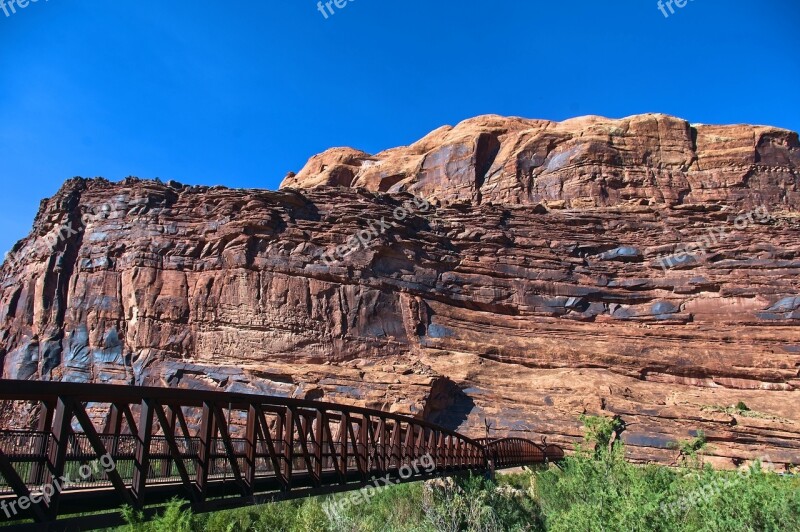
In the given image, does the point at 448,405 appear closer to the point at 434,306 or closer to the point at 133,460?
the point at 434,306

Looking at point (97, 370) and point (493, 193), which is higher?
point (493, 193)

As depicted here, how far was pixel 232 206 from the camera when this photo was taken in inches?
1882

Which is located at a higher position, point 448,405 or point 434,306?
point 434,306

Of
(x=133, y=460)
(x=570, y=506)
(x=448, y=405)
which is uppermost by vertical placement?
(x=133, y=460)

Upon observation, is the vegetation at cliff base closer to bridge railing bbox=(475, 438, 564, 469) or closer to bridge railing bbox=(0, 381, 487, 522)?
bridge railing bbox=(0, 381, 487, 522)

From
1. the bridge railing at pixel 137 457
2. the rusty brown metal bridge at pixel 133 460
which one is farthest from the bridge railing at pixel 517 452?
the bridge railing at pixel 137 457

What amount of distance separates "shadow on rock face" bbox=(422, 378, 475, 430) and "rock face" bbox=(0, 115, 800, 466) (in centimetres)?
18

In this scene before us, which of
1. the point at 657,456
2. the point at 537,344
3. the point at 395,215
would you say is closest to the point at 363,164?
the point at 395,215

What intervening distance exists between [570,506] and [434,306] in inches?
1179

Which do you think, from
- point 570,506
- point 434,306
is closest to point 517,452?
point 570,506

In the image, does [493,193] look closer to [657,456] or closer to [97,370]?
[657,456]

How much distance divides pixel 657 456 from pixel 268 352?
26629mm

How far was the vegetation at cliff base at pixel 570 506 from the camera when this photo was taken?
33.7ft

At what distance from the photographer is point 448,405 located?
38031 mm
